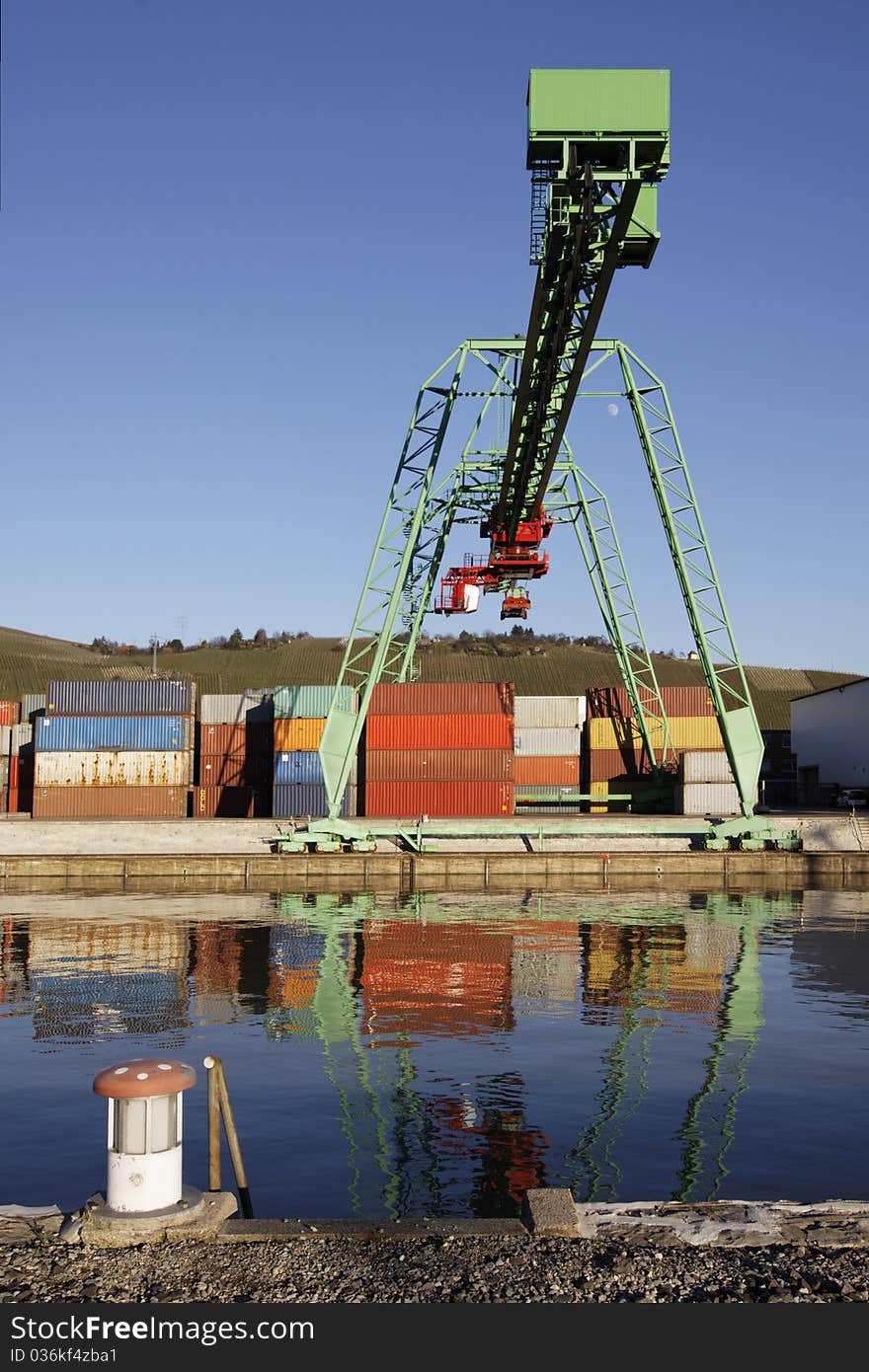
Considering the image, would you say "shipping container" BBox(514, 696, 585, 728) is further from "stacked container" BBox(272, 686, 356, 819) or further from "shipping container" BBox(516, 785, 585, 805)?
"stacked container" BBox(272, 686, 356, 819)

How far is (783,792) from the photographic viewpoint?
7844 centimetres

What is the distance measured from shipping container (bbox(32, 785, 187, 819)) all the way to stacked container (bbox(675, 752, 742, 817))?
2415 centimetres

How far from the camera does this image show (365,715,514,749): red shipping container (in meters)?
49.1

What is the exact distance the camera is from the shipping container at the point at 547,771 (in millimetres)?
56156

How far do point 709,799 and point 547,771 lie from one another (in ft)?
28.9

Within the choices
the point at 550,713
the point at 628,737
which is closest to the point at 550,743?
the point at 550,713

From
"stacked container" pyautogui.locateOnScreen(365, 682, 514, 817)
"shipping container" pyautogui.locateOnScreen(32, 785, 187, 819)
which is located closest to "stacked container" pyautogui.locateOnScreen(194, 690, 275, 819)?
"shipping container" pyautogui.locateOnScreen(32, 785, 187, 819)

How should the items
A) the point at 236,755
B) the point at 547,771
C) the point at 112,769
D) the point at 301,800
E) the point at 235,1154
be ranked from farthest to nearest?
the point at 547,771, the point at 236,755, the point at 112,769, the point at 301,800, the point at 235,1154

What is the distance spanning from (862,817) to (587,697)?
15.8 m

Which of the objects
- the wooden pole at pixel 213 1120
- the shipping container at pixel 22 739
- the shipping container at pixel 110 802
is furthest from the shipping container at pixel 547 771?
the wooden pole at pixel 213 1120

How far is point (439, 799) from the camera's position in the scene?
49500mm

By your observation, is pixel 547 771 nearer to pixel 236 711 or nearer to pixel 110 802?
pixel 236 711

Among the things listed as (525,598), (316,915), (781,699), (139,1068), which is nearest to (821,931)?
(316,915)

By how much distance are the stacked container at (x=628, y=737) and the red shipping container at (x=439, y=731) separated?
29.9ft
